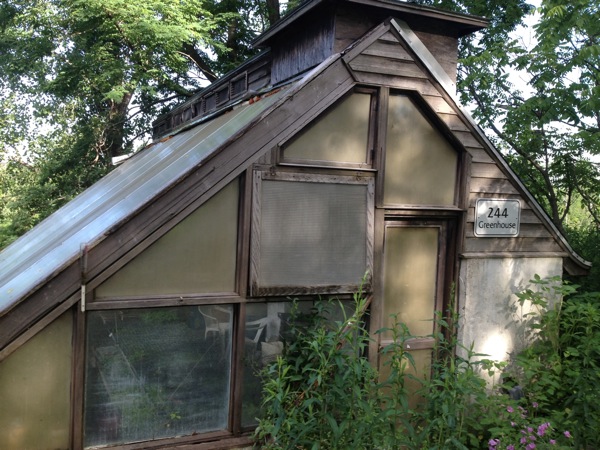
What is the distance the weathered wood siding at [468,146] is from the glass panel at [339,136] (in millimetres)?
272

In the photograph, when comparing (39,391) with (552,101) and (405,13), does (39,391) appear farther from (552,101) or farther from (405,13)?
(552,101)

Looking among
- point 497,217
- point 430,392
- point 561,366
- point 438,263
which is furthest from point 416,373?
point 497,217

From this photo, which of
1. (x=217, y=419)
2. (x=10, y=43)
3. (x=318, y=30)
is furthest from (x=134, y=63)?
(x=217, y=419)

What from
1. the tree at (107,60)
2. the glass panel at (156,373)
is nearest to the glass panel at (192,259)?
the glass panel at (156,373)

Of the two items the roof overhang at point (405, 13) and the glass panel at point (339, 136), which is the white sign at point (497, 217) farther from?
the roof overhang at point (405, 13)

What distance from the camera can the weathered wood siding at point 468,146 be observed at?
4.99 meters

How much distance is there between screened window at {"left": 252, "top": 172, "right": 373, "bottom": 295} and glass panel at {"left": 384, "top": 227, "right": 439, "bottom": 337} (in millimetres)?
397


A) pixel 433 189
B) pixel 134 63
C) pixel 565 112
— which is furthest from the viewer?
pixel 134 63

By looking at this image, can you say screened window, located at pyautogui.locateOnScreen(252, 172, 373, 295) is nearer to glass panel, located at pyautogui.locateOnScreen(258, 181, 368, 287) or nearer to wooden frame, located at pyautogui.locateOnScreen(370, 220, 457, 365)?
glass panel, located at pyautogui.locateOnScreen(258, 181, 368, 287)

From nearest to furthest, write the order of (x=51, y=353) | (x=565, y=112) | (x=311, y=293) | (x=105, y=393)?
(x=51, y=353) → (x=105, y=393) → (x=311, y=293) → (x=565, y=112)

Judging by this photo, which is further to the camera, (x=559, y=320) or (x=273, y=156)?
(x=559, y=320)

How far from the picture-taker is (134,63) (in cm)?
1457

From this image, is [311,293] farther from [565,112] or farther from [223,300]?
[565,112]

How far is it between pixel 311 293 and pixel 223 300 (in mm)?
829
